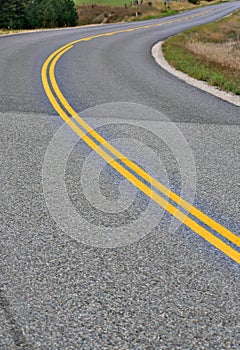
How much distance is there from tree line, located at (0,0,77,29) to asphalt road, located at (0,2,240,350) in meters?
34.9

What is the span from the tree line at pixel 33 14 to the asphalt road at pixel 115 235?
3488cm

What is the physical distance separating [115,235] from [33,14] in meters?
42.6

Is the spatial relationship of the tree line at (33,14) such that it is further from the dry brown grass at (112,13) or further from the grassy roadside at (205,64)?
the grassy roadside at (205,64)

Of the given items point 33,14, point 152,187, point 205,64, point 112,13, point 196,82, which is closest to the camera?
point 152,187

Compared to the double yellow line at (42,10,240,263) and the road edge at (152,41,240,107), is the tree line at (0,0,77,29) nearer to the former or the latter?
the road edge at (152,41,240,107)

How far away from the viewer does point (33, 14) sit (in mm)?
44188

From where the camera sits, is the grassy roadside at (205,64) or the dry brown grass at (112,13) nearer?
the grassy roadside at (205,64)

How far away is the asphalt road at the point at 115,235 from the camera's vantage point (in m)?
3.32

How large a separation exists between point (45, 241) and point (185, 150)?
10.8ft

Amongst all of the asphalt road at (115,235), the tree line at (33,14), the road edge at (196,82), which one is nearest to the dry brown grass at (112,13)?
the tree line at (33,14)

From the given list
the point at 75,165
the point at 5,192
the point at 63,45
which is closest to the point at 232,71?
the point at 63,45

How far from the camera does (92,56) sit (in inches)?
725

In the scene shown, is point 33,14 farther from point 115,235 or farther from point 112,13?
point 115,235

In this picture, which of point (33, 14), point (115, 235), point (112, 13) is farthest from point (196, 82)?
point (112, 13)
